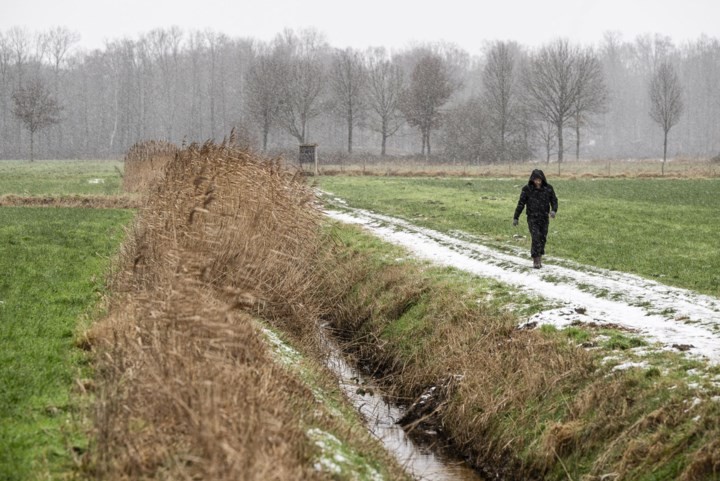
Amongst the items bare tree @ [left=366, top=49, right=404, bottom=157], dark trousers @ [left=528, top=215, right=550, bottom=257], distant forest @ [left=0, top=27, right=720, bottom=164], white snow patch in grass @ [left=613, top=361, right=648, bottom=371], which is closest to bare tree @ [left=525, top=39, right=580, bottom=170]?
distant forest @ [left=0, top=27, right=720, bottom=164]

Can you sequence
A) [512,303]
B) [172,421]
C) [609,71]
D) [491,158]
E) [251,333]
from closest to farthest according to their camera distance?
[172,421] < [251,333] < [512,303] < [491,158] < [609,71]

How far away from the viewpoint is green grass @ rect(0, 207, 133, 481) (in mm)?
6621

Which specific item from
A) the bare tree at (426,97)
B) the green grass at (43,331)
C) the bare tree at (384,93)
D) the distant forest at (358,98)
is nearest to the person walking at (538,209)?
the green grass at (43,331)

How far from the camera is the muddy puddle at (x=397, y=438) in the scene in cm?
928

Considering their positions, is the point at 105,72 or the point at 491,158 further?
the point at 105,72

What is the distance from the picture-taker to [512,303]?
12.9m

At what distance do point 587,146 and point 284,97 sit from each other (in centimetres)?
6664

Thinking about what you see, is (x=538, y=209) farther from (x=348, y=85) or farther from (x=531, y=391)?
(x=348, y=85)

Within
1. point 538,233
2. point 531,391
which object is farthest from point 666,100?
point 531,391

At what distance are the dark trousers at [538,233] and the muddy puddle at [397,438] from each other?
16.5 feet

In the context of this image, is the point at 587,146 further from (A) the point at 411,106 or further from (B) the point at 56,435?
(B) the point at 56,435

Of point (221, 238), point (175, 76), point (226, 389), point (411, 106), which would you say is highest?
point (175, 76)

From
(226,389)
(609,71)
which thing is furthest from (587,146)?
(226,389)

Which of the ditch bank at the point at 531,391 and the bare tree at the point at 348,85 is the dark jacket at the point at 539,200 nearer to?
the ditch bank at the point at 531,391
